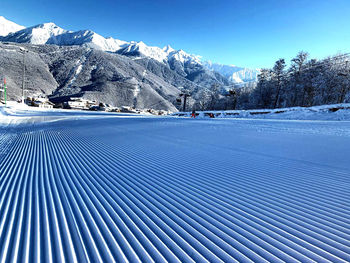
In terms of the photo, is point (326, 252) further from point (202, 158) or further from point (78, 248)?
point (202, 158)

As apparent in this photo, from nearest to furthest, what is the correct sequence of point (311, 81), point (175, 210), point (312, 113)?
point (175, 210) < point (312, 113) < point (311, 81)

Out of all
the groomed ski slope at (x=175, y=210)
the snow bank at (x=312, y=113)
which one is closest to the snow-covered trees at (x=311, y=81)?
the snow bank at (x=312, y=113)

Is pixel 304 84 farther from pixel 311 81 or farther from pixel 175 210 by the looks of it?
pixel 175 210

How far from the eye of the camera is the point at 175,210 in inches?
94.9

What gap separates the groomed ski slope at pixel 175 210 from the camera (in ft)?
5.58

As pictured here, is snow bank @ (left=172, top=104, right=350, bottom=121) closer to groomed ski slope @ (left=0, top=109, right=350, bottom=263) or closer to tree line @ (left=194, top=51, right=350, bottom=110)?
groomed ski slope @ (left=0, top=109, right=350, bottom=263)

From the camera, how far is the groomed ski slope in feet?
5.58

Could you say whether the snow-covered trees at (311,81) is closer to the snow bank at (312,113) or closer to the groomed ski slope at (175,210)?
the snow bank at (312,113)

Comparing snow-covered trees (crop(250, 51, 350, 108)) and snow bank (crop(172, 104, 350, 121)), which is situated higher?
snow-covered trees (crop(250, 51, 350, 108))

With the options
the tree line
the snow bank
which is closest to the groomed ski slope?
the snow bank

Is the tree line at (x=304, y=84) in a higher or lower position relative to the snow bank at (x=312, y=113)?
higher

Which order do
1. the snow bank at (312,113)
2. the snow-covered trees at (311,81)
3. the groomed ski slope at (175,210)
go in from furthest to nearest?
the snow-covered trees at (311,81)
the snow bank at (312,113)
the groomed ski slope at (175,210)

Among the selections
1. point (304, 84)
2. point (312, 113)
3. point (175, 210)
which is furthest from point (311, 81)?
point (175, 210)

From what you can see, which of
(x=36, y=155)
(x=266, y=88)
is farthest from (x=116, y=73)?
(x=36, y=155)
